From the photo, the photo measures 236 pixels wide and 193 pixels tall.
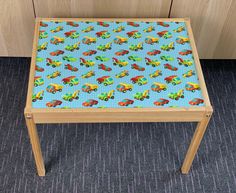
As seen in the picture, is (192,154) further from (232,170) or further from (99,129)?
(99,129)

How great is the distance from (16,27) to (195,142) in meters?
1.07

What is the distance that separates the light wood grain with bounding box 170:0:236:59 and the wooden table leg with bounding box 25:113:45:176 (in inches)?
35.3

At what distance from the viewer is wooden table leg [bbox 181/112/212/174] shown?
1503 millimetres

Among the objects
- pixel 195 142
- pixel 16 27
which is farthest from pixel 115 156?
pixel 16 27

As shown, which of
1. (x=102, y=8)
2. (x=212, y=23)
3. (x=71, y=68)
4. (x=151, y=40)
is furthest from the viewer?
(x=212, y=23)

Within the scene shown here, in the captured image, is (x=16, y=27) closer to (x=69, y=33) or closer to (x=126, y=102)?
(x=69, y=33)

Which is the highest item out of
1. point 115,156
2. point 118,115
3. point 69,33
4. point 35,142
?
point 69,33

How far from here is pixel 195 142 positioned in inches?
63.1

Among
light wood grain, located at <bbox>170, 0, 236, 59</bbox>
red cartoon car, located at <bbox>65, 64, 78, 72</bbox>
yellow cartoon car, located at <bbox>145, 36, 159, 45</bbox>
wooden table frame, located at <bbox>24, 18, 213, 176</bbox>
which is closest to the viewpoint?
wooden table frame, located at <bbox>24, 18, 213, 176</bbox>

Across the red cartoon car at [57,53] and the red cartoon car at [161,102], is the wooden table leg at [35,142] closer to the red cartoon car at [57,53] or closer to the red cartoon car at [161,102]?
the red cartoon car at [57,53]

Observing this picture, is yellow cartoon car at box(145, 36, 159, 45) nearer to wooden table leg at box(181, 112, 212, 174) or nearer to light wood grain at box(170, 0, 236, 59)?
light wood grain at box(170, 0, 236, 59)

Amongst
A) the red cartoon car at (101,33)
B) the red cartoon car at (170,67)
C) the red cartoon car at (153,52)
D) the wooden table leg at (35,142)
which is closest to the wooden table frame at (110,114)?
the wooden table leg at (35,142)

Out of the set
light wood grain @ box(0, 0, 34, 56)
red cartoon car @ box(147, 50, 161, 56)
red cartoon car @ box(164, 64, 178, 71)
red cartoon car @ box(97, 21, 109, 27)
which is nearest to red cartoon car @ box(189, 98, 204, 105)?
red cartoon car @ box(164, 64, 178, 71)

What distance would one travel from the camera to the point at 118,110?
1.43 metres
